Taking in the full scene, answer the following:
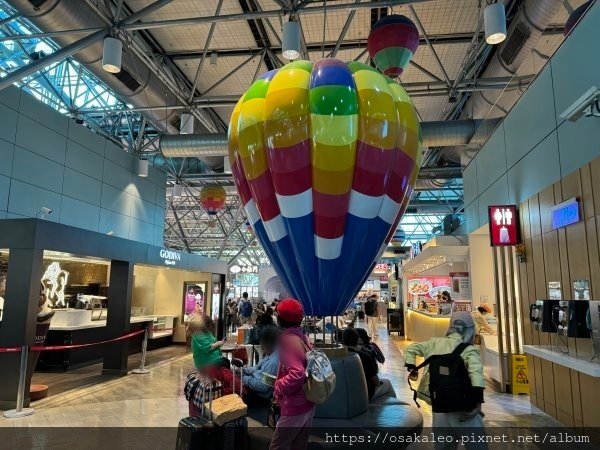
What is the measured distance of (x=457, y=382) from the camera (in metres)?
3.14

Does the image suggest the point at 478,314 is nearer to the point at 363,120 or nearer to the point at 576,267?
the point at 576,267

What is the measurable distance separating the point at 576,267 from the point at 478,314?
4100 mm

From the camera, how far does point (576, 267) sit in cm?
495

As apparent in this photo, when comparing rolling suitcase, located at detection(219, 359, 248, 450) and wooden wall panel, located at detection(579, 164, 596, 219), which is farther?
wooden wall panel, located at detection(579, 164, 596, 219)

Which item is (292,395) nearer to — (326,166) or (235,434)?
(235,434)

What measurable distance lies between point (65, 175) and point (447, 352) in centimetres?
1004

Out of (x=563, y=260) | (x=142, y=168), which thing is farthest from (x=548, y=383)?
(x=142, y=168)

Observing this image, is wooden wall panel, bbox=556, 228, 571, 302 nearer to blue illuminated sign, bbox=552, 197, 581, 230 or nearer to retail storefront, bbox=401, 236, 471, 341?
blue illuminated sign, bbox=552, 197, 581, 230

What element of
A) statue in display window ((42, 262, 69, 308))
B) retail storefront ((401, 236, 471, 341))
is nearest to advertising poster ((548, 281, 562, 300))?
retail storefront ((401, 236, 471, 341))

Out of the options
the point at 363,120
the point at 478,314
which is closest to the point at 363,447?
the point at 363,120

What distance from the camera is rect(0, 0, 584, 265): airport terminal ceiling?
6805 mm

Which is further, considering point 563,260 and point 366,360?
point 563,260

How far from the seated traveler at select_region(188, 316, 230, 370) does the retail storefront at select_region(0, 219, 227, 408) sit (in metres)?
0.23

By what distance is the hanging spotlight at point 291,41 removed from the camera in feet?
19.5
